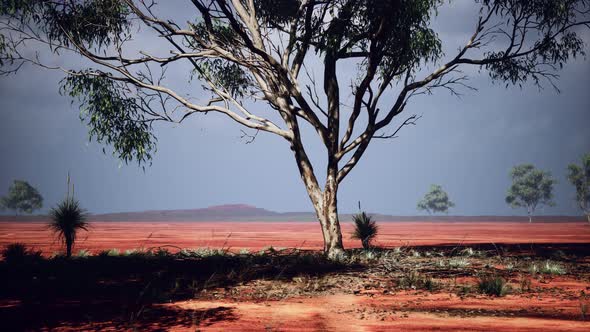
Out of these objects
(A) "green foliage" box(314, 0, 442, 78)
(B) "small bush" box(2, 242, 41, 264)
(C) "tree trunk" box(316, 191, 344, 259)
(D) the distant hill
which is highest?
(A) "green foliage" box(314, 0, 442, 78)

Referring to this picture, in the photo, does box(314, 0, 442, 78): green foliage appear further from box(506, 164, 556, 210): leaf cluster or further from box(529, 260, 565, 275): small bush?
box(506, 164, 556, 210): leaf cluster

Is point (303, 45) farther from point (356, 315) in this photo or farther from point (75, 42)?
point (356, 315)

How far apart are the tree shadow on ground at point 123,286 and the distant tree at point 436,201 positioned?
291 ft

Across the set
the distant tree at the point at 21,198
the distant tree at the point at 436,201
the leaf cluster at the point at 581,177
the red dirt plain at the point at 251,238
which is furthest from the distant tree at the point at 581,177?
the distant tree at the point at 21,198

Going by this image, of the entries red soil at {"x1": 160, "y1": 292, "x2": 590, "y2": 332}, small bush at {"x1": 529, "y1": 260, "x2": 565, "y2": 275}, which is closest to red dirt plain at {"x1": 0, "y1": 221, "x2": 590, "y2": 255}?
red soil at {"x1": 160, "y1": 292, "x2": 590, "y2": 332}

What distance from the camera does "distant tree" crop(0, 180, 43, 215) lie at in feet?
272

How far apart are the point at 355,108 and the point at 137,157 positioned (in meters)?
7.31

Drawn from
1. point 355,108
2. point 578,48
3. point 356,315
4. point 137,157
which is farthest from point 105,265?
point 578,48

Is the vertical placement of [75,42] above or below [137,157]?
above

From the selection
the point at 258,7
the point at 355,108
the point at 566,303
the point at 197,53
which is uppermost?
the point at 258,7

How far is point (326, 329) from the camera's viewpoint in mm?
5703

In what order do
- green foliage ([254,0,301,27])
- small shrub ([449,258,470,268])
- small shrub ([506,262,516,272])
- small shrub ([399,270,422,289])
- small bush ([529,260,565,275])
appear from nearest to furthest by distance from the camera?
small shrub ([399,270,422,289]), small bush ([529,260,565,275]), small shrub ([506,262,516,272]), small shrub ([449,258,470,268]), green foliage ([254,0,301,27])

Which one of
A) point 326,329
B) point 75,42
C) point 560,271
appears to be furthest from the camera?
point 75,42

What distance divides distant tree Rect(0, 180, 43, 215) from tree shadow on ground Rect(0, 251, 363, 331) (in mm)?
83945
